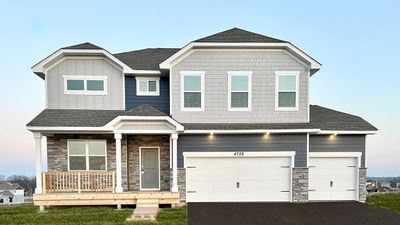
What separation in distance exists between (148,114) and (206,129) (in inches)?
89.1

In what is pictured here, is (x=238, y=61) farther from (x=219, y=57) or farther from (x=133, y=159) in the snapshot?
(x=133, y=159)

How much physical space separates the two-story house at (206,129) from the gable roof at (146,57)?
0.24 metres

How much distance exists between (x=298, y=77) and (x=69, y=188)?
10056 millimetres

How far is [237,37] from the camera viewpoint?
10.2 meters

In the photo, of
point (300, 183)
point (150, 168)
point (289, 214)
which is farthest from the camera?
point (150, 168)

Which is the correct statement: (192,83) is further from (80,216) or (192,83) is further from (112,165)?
(80,216)

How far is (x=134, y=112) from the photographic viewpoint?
9242mm

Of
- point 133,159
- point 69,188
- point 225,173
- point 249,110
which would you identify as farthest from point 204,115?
→ point 69,188

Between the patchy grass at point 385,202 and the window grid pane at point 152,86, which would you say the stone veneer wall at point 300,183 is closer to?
the patchy grass at point 385,202

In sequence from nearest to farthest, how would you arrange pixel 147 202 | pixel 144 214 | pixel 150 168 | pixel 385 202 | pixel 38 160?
1. pixel 144 214
2. pixel 147 202
3. pixel 38 160
4. pixel 385 202
5. pixel 150 168

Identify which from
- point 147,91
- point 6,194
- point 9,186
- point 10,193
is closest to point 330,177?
point 147,91

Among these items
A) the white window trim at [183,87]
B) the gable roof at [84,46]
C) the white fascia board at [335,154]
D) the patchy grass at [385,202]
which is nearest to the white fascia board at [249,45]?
the white window trim at [183,87]

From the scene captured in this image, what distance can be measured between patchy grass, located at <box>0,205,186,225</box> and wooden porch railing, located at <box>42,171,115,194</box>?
2.39 feet

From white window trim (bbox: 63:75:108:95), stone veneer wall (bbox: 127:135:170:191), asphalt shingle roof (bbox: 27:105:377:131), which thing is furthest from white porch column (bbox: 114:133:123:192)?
white window trim (bbox: 63:75:108:95)
